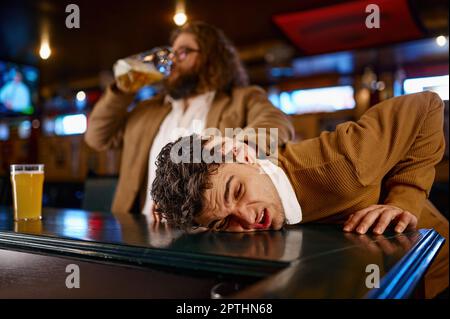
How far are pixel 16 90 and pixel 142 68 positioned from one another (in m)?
3.93

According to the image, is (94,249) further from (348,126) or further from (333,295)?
(348,126)

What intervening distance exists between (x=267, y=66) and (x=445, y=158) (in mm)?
5251

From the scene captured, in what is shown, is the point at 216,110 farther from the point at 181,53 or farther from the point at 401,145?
the point at 401,145

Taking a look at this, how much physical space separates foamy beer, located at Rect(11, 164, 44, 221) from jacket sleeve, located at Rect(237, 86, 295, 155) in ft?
2.17

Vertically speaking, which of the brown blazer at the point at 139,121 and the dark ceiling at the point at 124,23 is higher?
the dark ceiling at the point at 124,23

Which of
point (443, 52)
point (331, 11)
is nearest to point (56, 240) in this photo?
point (331, 11)

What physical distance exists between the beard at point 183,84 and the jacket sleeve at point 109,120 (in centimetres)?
18

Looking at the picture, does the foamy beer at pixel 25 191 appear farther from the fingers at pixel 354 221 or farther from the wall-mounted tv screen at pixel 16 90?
the wall-mounted tv screen at pixel 16 90

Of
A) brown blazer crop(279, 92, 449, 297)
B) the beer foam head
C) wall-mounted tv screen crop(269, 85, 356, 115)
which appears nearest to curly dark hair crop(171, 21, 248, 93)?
the beer foam head

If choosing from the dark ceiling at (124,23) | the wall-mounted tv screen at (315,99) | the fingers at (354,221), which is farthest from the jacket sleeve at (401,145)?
the wall-mounted tv screen at (315,99)

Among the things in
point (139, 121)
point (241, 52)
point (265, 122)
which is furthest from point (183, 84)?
point (241, 52)

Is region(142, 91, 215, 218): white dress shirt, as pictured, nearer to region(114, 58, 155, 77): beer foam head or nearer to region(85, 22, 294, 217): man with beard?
region(85, 22, 294, 217): man with beard

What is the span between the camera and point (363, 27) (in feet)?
13.1

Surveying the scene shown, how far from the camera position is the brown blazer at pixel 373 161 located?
1024 mm
